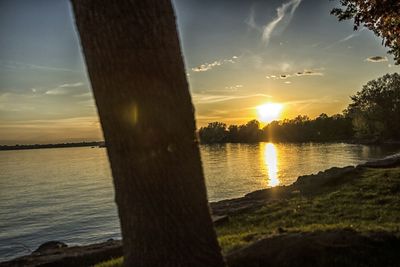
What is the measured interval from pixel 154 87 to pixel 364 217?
1398 cm

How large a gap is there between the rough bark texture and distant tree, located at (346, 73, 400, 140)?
129 metres

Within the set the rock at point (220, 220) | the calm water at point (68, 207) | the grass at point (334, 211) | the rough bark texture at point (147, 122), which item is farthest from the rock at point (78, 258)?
the rough bark texture at point (147, 122)

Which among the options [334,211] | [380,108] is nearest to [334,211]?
[334,211]

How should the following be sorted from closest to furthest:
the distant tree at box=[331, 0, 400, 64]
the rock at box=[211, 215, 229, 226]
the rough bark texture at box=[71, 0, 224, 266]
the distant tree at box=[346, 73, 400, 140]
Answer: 1. the rough bark texture at box=[71, 0, 224, 266]
2. the distant tree at box=[331, 0, 400, 64]
3. the rock at box=[211, 215, 229, 226]
4. the distant tree at box=[346, 73, 400, 140]

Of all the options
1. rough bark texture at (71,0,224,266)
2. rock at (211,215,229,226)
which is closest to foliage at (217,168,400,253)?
rock at (211,215,229,226)

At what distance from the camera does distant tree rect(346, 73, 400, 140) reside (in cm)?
12825

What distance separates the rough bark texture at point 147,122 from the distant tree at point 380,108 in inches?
5082

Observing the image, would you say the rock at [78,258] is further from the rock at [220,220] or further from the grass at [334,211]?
the rock at [220,220]

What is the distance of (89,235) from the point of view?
3044 centimetres

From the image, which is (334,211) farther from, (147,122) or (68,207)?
(68,207)

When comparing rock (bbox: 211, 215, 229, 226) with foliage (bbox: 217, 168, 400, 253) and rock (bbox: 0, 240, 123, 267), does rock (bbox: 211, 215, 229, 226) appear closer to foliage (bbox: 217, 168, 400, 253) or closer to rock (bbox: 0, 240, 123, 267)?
foliage (bbox: 217, 168, 400, 253)

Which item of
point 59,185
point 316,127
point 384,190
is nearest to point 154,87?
point 384,190

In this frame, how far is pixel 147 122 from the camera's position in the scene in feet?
13.1

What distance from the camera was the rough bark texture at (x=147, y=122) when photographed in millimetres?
3992
